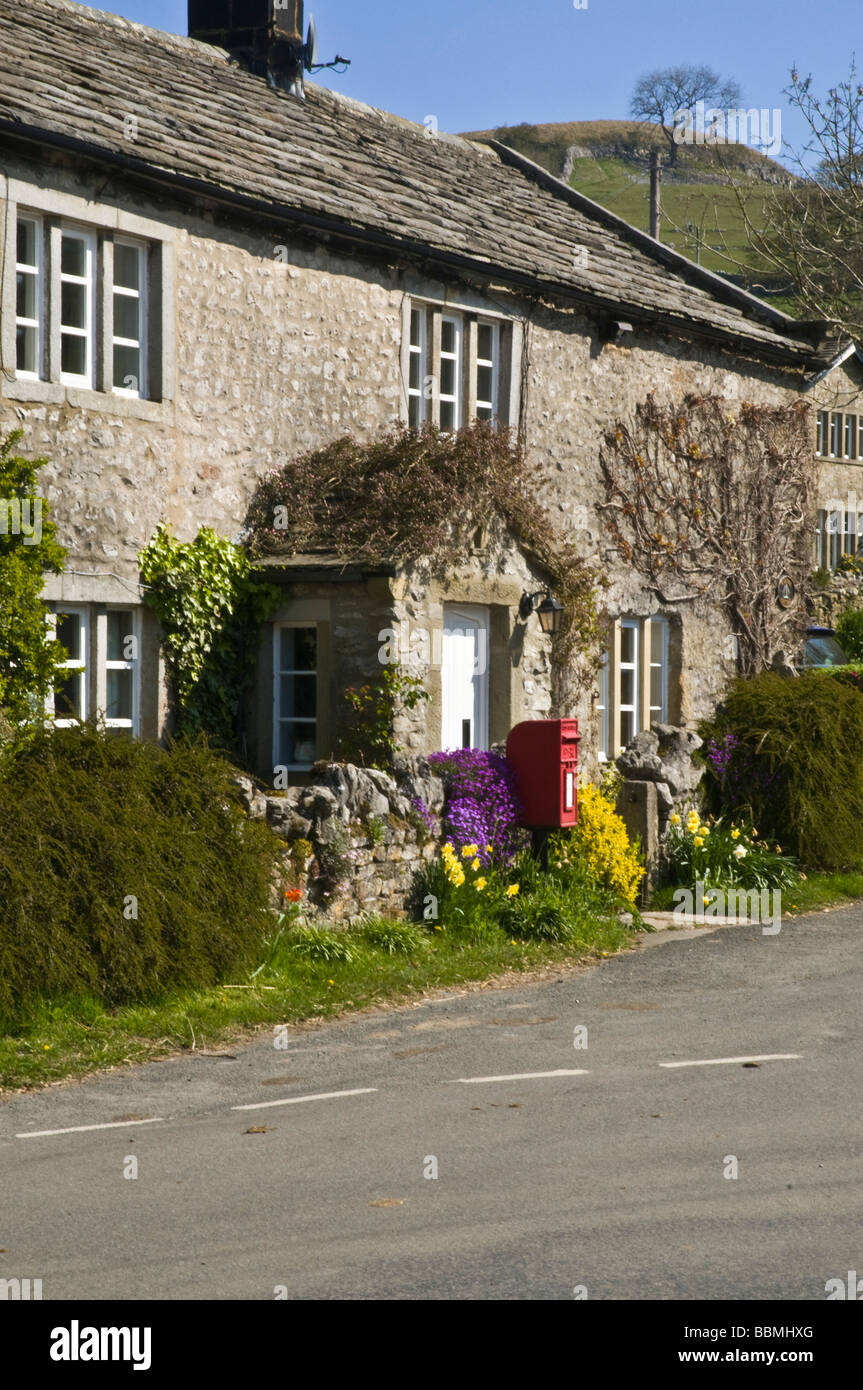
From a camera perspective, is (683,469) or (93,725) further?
(683,469)

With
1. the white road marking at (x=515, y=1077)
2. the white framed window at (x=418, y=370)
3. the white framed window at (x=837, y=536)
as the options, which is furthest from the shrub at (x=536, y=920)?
the white framed window at (x=837, y=536)

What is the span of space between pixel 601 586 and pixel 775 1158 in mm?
11297

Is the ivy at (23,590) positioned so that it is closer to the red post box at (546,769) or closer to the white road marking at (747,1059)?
the red post box at (546,769)

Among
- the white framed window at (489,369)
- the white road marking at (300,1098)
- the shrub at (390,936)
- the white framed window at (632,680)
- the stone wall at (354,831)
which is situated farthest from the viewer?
the white framed window at (632,680)

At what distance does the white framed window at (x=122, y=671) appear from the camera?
1252 cm

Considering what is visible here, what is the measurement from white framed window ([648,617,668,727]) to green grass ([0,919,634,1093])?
679cm

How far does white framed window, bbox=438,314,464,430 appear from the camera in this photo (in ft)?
51.9

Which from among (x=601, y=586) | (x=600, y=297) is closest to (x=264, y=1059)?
(x=601, y=586)

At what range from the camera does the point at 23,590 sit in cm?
1084

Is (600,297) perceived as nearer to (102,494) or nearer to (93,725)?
(102,494)

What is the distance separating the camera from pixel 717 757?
15141 millimetres

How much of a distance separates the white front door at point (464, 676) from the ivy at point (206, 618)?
1855 millimetres

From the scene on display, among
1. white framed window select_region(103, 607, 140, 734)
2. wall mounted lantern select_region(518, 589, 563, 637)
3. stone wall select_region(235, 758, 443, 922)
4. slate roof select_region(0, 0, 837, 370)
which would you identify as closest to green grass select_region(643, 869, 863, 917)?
wall mounted lantern select_region(518, 589, 563, 637)

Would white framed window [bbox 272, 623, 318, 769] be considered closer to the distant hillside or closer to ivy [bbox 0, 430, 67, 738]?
ivy [bbox 0, 430, 67, 738]
